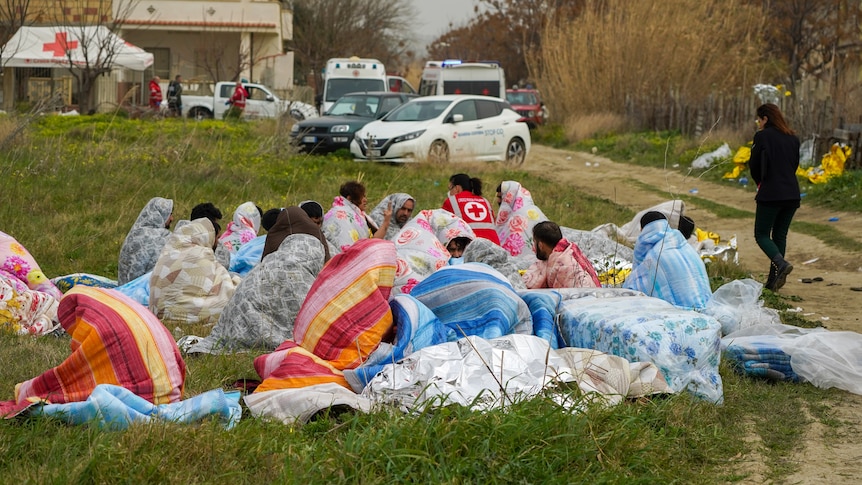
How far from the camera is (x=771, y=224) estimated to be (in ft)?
30.0

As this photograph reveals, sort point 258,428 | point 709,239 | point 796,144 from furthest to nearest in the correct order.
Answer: point 709,239, point 796,144, point 258,428

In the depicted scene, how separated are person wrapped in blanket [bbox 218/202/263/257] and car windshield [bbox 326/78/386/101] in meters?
16.0

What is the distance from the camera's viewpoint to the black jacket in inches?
352

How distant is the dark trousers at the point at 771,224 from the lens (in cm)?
904

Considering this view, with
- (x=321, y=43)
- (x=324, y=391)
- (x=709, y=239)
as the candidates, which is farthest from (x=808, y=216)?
(x=321, y=43)

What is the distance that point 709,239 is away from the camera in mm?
9789

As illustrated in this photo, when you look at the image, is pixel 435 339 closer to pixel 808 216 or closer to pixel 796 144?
pixel 796 144

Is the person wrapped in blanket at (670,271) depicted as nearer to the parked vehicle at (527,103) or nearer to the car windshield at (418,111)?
the car windshield at (418,111)

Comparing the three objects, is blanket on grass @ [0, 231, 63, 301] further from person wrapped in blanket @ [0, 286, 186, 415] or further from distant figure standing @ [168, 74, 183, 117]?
distant figure standing @ [168, 74, 183, 117]

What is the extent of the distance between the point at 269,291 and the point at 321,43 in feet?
152

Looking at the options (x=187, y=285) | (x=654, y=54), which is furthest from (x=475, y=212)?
(x=654, y=54)

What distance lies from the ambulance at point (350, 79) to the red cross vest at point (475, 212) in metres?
15.7

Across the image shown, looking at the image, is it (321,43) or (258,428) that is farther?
(321,43)

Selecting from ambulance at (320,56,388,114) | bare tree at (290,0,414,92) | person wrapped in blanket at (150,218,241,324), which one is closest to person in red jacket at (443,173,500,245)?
person wrapped in blanket at (150,218,241,324)
